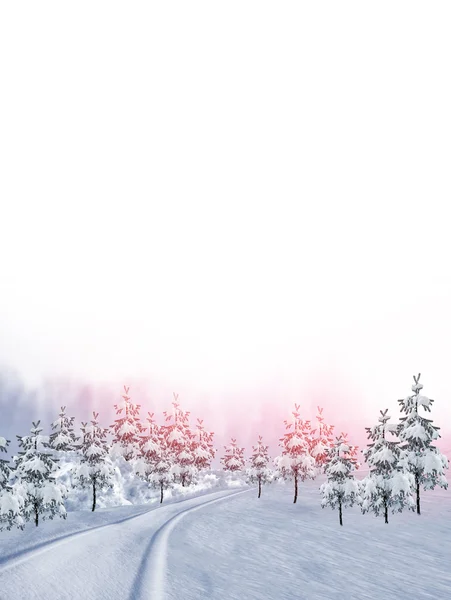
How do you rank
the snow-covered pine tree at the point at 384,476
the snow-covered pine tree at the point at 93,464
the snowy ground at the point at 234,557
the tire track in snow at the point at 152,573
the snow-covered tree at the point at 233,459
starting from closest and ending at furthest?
the tire track in snow at the point at 152,573
the snowy ground at the point at 234,557
the snow-covered pine tree at the point at 384,476
the snow-covered pine tree at the point at 93,464
the snow-covered tree at the point at 233,459

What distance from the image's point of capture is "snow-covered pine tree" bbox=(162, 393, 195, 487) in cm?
6331

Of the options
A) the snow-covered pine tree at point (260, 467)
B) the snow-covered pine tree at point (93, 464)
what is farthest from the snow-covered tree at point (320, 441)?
the snow-covered pine tree at point (93, 464)

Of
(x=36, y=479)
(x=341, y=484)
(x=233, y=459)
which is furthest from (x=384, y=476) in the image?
(x=233, y=459)

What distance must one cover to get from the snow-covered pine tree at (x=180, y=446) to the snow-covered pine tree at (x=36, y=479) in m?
30.6

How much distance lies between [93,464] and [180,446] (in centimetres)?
2235

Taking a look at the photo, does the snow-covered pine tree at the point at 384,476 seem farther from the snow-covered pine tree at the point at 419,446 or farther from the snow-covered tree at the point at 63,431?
the snow-covered tree at the point at 63,431

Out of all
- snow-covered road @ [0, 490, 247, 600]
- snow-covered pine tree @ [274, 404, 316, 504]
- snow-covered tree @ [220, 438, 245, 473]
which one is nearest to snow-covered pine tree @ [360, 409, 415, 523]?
snow-covered pine tree @ [274, 404, 316, 504]

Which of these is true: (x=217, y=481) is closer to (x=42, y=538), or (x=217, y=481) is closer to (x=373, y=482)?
(x=373, y=482)

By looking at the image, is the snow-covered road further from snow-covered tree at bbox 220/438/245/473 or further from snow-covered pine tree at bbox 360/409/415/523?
snow-covered tree at bbox 220/438/245/473

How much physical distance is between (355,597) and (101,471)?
35.2 m

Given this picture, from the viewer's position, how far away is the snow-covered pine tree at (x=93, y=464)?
4319 centimetres

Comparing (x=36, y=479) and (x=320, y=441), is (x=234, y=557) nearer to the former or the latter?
(x=36, y=479)

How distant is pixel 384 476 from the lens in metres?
35.7

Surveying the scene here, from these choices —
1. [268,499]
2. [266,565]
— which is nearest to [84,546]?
[266,565]
